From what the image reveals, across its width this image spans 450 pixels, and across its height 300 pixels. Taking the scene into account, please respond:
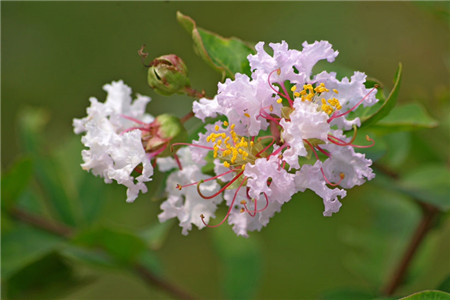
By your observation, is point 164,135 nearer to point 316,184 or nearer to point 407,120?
point 316,184

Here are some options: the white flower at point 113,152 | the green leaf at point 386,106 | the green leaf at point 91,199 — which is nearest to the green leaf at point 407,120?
the green leaf at point 386,106

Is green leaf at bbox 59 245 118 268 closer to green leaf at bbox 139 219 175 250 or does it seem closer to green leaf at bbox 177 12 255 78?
green leaf at bbox 139 219 175 250

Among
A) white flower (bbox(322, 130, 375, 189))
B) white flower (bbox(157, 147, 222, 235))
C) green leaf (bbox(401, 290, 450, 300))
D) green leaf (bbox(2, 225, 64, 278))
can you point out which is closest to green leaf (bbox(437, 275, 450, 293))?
green leaf (bbox(401, 290, 450, 300))

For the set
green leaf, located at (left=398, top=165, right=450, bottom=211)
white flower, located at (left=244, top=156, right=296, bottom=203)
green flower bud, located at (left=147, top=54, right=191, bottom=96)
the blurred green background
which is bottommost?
the blurred green background

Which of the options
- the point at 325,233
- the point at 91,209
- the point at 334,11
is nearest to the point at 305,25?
the point at 334,11

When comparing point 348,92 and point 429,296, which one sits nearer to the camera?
point 429,296

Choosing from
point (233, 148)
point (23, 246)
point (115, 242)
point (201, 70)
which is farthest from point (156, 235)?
point (201, 70)
